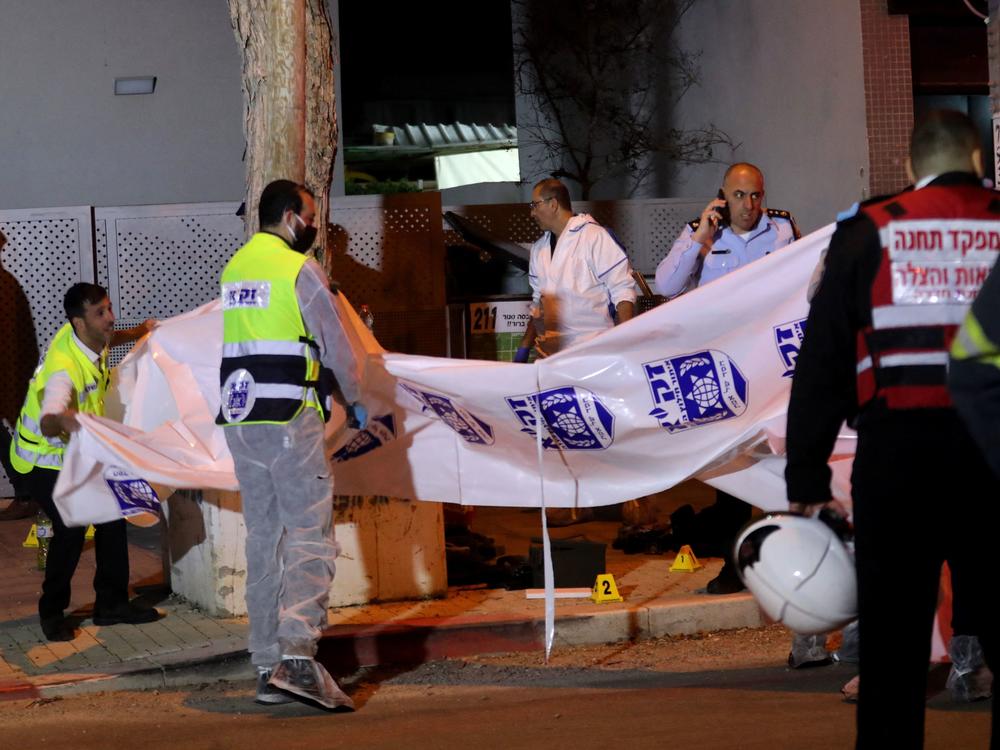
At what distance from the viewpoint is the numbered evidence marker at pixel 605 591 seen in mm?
7570

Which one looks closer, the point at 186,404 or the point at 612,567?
the point at 186,404

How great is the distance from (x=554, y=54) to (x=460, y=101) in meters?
4.15

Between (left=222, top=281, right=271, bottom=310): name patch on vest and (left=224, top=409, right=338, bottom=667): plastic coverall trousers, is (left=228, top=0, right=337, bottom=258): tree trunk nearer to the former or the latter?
(left=222, top=281, right=271, bottom=310): name patch on vest

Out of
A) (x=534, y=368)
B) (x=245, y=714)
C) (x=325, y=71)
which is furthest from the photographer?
(x=325, y=71)

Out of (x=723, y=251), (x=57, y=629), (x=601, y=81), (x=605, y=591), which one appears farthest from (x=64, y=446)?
(x=601, y=81)

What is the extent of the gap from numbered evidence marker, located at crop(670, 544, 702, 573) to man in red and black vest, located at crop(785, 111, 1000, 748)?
14.3 ft

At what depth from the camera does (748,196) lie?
304 inches

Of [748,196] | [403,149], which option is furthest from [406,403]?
[403,149]

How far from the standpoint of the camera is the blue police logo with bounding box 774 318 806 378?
6.51 metres

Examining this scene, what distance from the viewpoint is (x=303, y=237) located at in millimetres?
6176

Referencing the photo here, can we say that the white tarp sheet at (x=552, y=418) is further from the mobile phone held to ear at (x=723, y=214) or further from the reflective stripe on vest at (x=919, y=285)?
the reflective stripe on vest at (x=919, y=285)

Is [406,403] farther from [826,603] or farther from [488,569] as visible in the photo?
[826,603]

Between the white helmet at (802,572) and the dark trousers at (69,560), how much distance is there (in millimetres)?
4552

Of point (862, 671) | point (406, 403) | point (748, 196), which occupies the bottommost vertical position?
point (862, 671)
